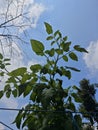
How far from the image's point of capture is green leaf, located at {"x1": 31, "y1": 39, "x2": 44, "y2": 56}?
2.85m

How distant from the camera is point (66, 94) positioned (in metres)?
2.71

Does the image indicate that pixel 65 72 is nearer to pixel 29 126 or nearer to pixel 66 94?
pixel 66 94

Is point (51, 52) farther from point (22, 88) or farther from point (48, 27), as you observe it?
point (22, 88)

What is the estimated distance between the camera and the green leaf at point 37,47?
285cm

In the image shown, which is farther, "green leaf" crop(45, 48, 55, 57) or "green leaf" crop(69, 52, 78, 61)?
"green leaf" crop(69, 52, 78, 61)

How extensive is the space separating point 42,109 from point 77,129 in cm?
36

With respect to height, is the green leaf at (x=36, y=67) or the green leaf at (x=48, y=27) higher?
the green leaf at (x=48, y=27)

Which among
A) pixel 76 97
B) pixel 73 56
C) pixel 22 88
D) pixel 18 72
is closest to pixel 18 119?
pixel 22 88

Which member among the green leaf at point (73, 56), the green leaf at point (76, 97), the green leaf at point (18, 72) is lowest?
the green leaf at point (76, 97)

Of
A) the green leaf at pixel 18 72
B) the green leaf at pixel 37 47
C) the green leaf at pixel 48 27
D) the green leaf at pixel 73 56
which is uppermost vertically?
the green leaf at pixel 48 27

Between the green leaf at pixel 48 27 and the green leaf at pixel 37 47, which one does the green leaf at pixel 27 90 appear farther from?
the green leaf at pixel 48 27

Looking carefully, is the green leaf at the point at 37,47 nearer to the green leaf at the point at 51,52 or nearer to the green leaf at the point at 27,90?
the green leaf at the point at 51,52

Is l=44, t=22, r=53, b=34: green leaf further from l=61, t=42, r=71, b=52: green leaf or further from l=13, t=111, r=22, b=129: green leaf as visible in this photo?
l=13, t=111, r=22, b=129: green leaf

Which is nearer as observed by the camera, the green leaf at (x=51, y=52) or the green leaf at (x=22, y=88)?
the green leaf at (x=22, y=88)
